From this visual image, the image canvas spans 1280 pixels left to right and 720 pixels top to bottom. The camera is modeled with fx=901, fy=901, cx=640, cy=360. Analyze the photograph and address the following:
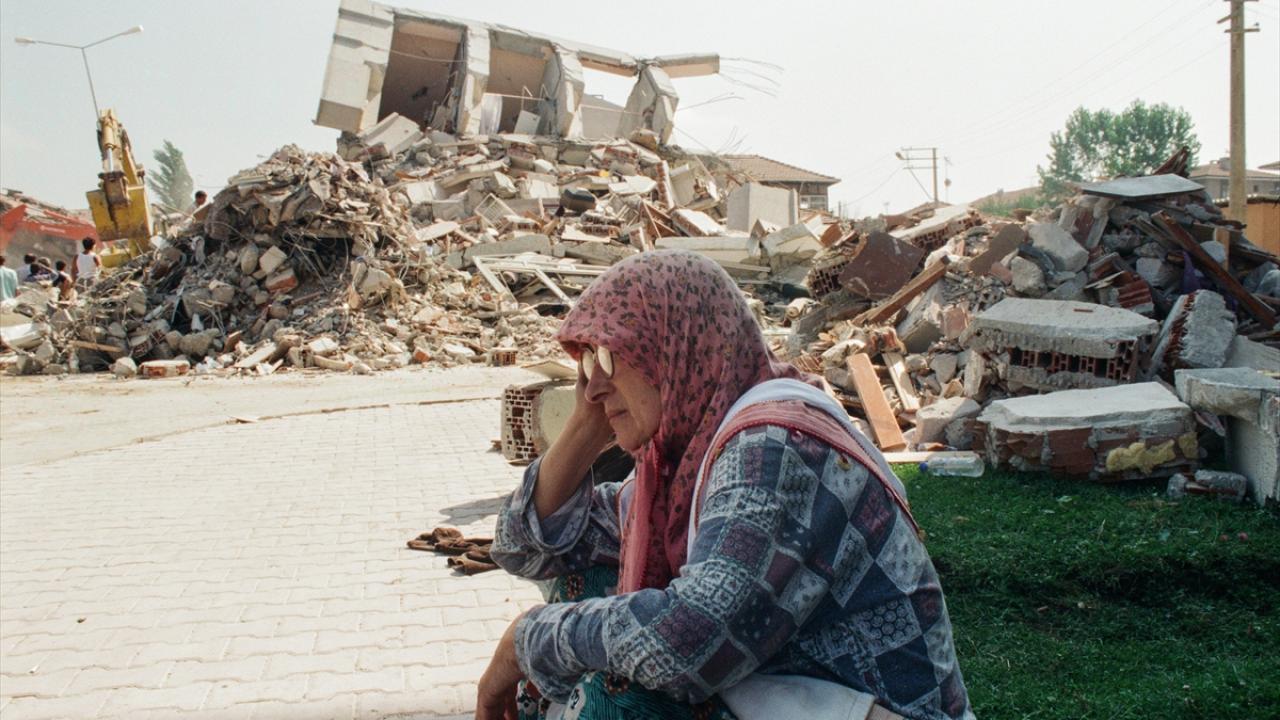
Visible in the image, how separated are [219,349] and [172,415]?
5052mm

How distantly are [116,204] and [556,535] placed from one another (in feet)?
71.2

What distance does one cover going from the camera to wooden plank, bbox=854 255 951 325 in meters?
8.31

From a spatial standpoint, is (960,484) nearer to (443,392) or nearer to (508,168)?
(443,392)

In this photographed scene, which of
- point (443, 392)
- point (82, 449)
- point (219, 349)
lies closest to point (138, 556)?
point (82, 449)

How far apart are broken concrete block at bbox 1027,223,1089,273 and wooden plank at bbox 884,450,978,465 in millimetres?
2302

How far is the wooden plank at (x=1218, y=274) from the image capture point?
664cm

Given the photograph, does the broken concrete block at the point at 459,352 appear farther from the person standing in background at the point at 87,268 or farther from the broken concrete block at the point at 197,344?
the person standing in background at the point at 87,268

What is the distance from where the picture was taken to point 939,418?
616cm

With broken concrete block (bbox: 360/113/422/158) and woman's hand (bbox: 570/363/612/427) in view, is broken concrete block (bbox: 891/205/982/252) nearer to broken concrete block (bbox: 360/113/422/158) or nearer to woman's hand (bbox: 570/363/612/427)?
woman's hand (bbox: 570/363/612/427)

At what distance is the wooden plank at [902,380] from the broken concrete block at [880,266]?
151 centimetres

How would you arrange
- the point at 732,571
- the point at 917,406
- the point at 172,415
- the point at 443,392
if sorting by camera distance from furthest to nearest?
the point at 443,392, the point at 172,415, the point at 917,406, the point at 732,571

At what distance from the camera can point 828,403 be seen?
5.55 feet

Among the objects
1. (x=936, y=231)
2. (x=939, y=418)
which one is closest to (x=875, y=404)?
(x=939, y=418)

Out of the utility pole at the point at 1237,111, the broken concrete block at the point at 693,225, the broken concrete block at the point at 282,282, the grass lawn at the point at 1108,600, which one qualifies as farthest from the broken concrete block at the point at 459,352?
the utility pole at the point at 1237,111
